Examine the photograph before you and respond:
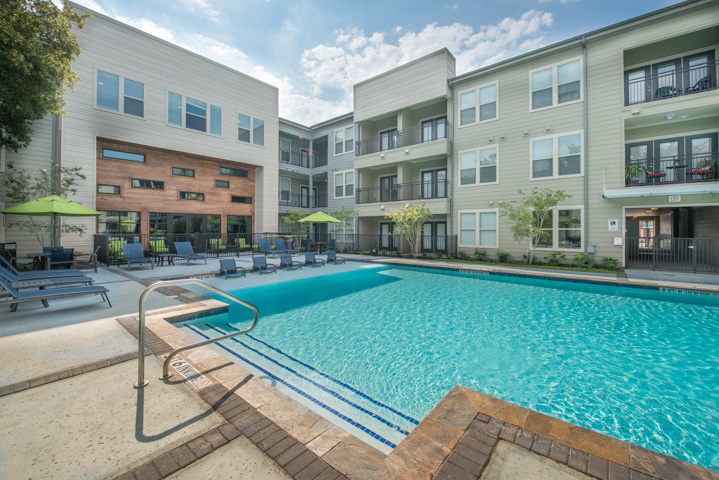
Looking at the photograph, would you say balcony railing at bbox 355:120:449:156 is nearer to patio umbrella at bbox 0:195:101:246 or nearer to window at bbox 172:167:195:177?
window at bbox 172:167:195:177

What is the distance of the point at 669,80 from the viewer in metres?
11.2

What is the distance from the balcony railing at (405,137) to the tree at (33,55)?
525 inches

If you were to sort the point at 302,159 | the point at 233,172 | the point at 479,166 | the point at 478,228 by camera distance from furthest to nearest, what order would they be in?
the point at 302,159 → the point at 233,172 → the point at 479,166 → the point at 478,228

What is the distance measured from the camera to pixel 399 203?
1644cm

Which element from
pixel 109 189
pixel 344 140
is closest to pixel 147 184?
pixel 109 189

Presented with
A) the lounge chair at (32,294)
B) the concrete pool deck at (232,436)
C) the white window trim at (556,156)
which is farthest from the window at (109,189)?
the white window trim at (556,156)

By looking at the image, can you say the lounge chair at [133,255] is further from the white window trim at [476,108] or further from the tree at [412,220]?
the white window trim at [476,108]

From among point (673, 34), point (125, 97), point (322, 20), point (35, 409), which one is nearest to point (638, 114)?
point (673, 34)

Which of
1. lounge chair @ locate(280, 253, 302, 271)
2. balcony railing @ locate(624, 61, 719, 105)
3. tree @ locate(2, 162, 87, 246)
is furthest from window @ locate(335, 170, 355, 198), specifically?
balcony railing @ locate(624, 61, 719, 105)

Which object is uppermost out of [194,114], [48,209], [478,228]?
[194,114]

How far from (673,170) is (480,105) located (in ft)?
25.8

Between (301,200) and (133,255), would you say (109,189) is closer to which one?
(133,255)

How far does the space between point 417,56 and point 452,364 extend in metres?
16.5

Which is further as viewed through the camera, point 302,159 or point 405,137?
point 302,159
